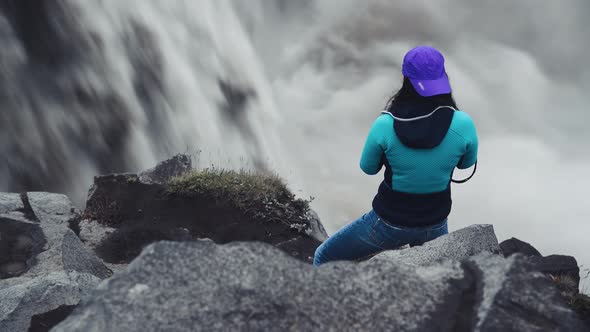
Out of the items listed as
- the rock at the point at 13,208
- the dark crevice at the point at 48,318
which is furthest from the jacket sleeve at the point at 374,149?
the rock at the point at 13,208

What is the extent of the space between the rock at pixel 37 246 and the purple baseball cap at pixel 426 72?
5524 mm

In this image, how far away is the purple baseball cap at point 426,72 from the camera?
4.81 metres

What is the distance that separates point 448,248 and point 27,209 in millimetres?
7263

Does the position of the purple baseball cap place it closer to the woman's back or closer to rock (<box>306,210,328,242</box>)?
the woman's back

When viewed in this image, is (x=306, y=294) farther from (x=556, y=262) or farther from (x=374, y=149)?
(x=556, y=262)

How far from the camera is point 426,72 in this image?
15.9ft

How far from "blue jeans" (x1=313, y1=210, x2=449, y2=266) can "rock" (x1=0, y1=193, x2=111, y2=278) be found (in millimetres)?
4409

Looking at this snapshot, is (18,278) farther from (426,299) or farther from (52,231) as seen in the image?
(426,299)

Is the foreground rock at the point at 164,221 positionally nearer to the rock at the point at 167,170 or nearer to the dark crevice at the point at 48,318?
the rock at the point at 167,170

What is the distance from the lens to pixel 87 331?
9.25 feet

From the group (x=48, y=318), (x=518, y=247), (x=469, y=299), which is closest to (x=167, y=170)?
(x=518, y=247)

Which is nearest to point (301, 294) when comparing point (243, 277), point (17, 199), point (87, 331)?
point (243, 277)

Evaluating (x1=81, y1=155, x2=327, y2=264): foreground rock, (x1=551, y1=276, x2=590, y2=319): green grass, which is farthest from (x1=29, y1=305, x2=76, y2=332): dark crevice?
(x1=81, y1=155, x2=327, y2=264): foreground rock

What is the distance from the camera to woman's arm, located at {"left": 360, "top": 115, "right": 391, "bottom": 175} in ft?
16.0
